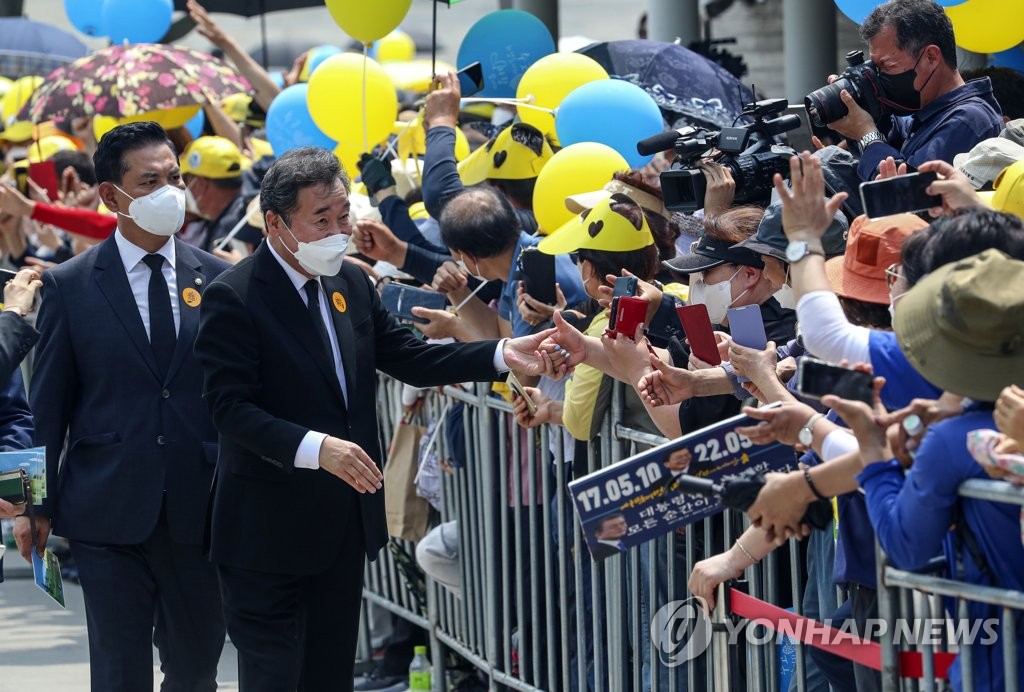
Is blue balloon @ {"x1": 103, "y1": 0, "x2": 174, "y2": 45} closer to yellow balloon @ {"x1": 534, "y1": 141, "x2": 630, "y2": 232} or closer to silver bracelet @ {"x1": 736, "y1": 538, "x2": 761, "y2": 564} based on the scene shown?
yellow balloon @ {"x1": 534, "y1": 141, "x2": 630, "y2": 232}

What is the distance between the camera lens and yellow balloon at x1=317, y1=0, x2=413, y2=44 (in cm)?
717

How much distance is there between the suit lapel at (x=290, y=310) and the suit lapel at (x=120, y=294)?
631 mm

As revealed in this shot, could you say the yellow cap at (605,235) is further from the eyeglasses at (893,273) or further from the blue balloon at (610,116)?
the blue balloon at (610,116)

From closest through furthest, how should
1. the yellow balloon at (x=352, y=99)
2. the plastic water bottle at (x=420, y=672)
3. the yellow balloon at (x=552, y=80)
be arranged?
1. the plastic water bottle at (x=420, y=672)
2. the yellow balloon at (x=552, y=80)
3. the yellow balloon at (x=352, y=99)

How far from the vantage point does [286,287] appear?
15.7 ft

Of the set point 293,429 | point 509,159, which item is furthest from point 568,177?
point 293,429

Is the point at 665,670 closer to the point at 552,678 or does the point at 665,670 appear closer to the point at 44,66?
the point at 552,678

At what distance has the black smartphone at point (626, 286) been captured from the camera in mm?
4457

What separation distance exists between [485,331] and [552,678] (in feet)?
4.36

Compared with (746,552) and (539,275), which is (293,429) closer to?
(539,275)

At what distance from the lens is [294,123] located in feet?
29.6

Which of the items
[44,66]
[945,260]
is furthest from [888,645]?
[44,66]

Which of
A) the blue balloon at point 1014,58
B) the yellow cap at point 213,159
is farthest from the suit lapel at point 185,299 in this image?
the yellow cap at point 213,159

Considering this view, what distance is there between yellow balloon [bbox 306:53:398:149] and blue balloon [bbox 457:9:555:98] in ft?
1.81
